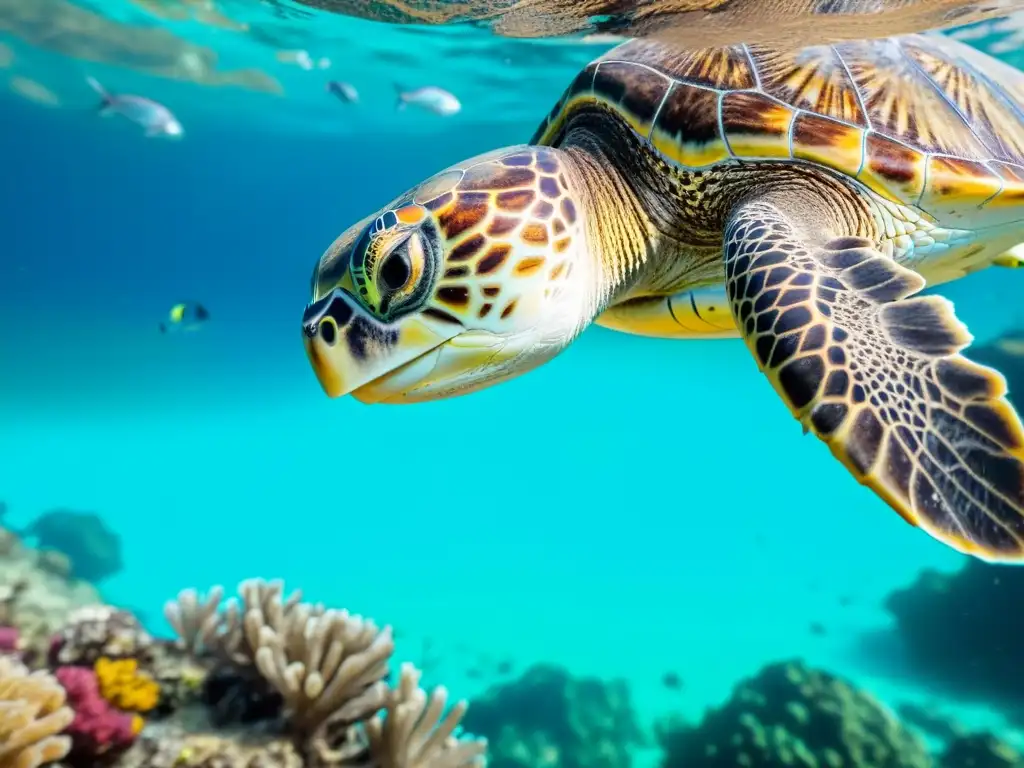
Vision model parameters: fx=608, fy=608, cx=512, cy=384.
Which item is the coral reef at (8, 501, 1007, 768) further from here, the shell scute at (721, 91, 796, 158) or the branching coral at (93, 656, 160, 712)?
the shell scute at (721, 91, 796, 158)

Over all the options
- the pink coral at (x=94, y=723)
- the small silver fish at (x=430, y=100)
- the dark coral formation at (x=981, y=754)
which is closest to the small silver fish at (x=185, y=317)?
the small silver fish at (x=430, y=100)

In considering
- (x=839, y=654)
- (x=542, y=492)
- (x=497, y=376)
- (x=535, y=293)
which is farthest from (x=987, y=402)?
(x=542, y=492)

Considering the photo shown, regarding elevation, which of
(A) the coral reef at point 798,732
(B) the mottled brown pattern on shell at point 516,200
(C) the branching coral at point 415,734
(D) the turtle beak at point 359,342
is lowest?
(A) the coral reef at point 798,732

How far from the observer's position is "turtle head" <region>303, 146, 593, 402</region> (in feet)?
5.08

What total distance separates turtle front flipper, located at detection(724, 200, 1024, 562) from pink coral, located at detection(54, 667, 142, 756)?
6.43ft

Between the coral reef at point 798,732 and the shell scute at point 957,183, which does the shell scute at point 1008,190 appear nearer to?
the shell scute at point 957,183

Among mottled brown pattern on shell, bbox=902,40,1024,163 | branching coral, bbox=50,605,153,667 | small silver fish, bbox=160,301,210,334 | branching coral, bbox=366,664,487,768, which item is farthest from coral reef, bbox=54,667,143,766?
small silver fish, bbox=160,301,210,334

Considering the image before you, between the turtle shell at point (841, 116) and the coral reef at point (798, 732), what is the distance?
12.6 ft

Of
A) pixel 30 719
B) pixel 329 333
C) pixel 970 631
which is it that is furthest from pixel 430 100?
pixel 970 631

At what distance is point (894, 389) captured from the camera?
1.27m

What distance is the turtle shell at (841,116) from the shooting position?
191 centimetres

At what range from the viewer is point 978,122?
218cm

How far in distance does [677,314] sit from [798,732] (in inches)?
144

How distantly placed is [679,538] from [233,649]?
14514 mm
